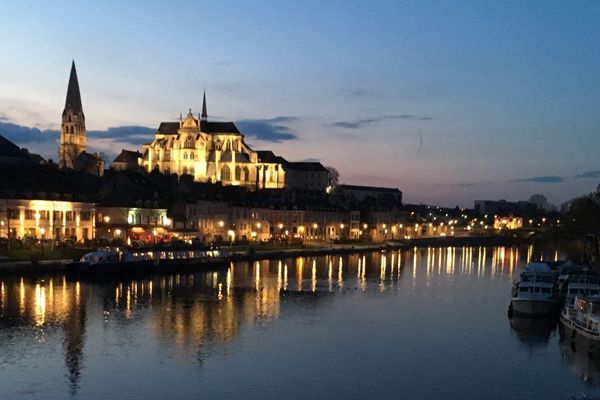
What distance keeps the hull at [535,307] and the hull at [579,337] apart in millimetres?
3578

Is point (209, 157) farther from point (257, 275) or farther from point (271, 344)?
point (271, 344)

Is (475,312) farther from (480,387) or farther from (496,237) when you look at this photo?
(496,237)

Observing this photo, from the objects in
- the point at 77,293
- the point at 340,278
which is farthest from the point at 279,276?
the point at 77,293

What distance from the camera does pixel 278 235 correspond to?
330ft

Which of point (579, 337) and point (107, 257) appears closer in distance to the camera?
point (579, 337)

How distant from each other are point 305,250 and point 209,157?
62205 mm

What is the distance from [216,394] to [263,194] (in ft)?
299

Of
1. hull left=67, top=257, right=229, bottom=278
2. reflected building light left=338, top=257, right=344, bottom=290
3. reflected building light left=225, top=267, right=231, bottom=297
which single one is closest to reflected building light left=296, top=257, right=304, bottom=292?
reflected building light left=338, top=257, right=344, bottom=290

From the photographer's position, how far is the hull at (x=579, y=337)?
97.9 ft

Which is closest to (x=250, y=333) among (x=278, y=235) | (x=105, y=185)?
(x=105, y=185)

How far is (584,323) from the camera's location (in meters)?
31.5

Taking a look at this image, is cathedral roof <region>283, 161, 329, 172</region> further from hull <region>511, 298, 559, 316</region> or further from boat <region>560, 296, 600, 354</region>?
boat <region>560, 296, 600, 354</region>

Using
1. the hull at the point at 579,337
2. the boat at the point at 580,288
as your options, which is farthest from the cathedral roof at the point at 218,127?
the hull at the point at 579,337

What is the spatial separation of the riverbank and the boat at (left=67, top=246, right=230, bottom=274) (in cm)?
206
